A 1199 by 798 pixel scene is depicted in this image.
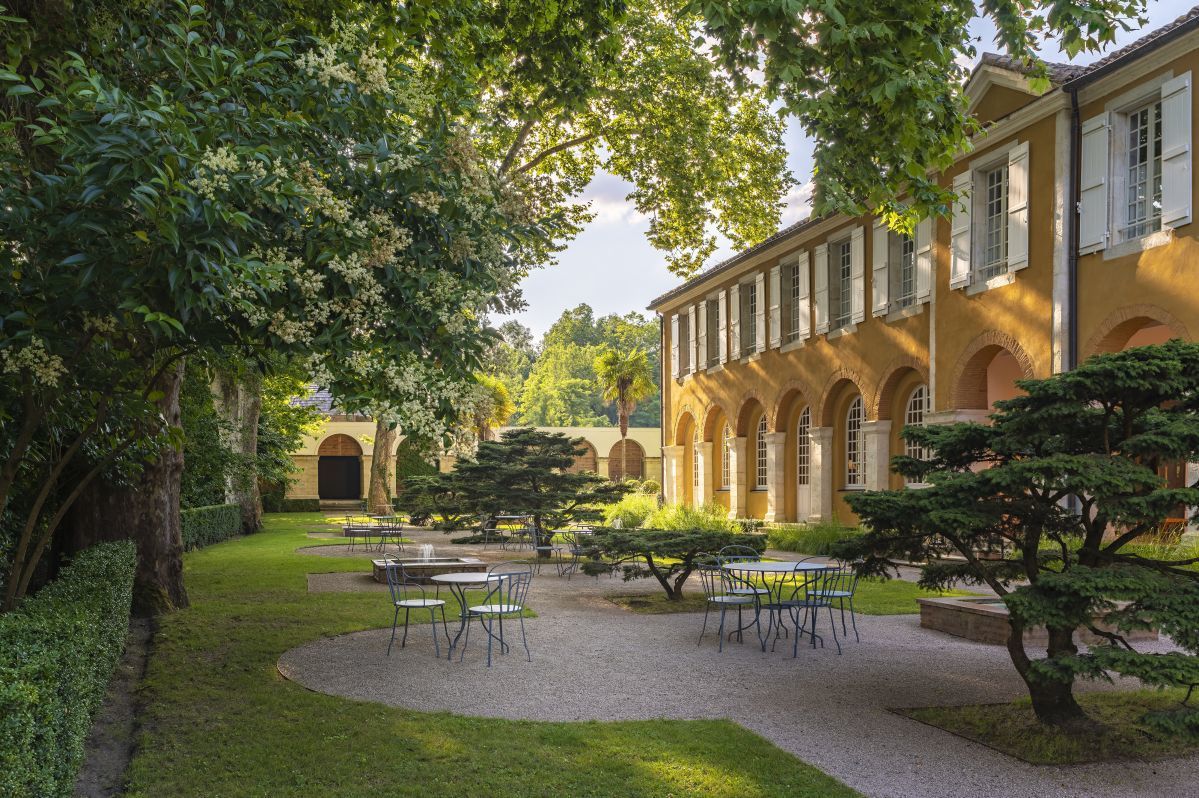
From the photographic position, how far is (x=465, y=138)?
5293 mm

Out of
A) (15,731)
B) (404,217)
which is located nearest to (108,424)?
(404,217)

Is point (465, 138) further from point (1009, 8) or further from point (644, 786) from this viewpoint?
point (1009, 8)

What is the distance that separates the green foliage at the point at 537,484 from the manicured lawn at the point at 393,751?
10.8 meters

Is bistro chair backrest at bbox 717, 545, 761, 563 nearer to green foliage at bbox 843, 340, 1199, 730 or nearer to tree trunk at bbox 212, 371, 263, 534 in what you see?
green foliage at bbox 843, 340, 1199, 730

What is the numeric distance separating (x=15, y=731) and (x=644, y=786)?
3.14 metres

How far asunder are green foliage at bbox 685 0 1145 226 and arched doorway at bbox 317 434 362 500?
132 ft

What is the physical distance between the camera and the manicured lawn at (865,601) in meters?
12.4

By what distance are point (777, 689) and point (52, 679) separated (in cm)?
545

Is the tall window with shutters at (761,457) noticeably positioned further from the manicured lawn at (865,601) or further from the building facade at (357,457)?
the building facade at (357,457)

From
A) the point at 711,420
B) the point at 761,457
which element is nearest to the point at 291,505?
the point at 711,420

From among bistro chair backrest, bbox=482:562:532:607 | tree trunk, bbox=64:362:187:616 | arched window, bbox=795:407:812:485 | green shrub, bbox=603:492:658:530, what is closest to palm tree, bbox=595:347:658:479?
green shrub, bbox=603:492:658:530

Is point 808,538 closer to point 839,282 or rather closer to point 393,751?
point 839,282

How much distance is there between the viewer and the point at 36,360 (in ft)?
14.8

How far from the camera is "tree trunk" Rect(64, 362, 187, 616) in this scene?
1071cm
